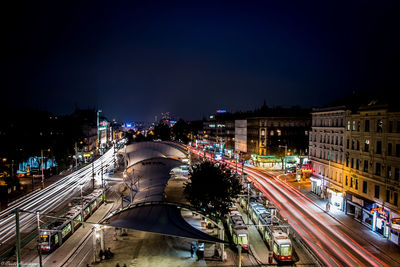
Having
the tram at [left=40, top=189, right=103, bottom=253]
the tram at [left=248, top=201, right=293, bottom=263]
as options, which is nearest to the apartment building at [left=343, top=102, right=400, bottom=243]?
the tram at [left=248, top=201, right=293, bottom=263]

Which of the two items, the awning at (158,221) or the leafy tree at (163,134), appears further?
the leafy tree at (163,134)

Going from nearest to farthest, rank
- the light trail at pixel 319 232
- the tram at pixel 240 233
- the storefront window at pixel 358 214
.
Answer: the light trail at pixel 319 232 → the tram at pixel 240 233 → the storefront window at pixel 358 214

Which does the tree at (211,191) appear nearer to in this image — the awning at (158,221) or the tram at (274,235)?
the tram at (274,235)

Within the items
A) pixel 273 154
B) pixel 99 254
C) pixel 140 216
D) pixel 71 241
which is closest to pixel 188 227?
pixel 140 216

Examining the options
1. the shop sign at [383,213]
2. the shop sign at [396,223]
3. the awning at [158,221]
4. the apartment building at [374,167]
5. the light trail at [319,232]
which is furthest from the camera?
the apartment building at [374,167]

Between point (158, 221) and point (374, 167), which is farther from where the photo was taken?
point (374, 167)

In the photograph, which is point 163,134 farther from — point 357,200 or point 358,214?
point 358,214

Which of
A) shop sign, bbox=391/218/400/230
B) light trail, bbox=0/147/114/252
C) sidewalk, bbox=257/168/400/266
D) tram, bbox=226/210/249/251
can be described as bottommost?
sidewalk, bbox=257/168/400/266

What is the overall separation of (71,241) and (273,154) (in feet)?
190

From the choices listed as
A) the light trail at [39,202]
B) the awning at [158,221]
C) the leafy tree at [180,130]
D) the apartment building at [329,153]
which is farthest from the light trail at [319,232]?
the leafy tree at [180,130]

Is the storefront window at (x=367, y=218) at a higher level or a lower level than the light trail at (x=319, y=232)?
higher

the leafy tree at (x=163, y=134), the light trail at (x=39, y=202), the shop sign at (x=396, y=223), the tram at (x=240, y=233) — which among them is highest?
the leafy tree at (x=163, y=134)

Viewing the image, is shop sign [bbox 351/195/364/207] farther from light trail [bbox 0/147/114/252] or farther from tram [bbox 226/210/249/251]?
light trail [bbox 0/147/114/252]

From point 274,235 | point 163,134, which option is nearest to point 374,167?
point 274,235
